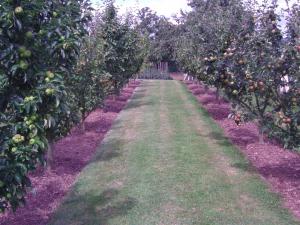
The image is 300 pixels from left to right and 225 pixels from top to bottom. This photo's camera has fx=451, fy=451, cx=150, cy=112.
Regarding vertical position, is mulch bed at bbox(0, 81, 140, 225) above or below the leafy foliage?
below

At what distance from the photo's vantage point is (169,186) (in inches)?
287

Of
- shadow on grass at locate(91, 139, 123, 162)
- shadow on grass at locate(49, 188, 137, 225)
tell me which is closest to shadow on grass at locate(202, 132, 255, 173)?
shadow on grass at locate(91, 139, 123, 162)

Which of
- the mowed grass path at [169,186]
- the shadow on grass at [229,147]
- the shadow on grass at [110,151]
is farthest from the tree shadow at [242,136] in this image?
the shadow on grass at [110,151]

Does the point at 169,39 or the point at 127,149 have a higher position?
the point at 169,39

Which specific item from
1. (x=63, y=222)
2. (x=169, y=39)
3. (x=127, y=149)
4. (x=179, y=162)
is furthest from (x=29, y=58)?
(x=169, y=39)

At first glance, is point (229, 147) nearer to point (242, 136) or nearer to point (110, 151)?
point (242, 136)

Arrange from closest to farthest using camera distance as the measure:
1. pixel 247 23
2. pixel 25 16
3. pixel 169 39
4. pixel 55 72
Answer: pixel 25 16
pixel 55 72
pixel 247 23
pixel 169 39

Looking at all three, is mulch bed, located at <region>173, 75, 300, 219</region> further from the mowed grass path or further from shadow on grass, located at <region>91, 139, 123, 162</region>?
shadow on grass, located at <region>91, 139, 123, 162</region>

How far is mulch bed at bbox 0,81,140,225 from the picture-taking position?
20.0ft

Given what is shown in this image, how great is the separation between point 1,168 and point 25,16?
141cm

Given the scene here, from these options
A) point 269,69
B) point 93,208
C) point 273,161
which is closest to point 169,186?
point 93,208

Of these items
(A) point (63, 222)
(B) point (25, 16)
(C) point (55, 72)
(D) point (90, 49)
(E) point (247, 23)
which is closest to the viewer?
(B) point (25, 16)

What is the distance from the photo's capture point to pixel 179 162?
887 cm

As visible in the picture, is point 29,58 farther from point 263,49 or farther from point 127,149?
point 127,149
